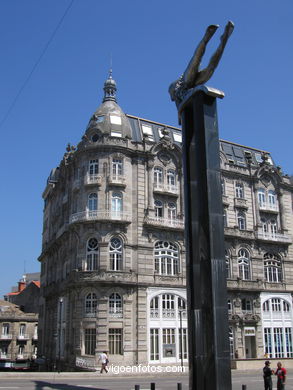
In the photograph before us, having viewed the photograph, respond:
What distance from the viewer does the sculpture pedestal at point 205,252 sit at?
1575cm

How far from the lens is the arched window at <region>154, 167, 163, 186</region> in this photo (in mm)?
43569

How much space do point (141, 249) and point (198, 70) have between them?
23442 millimetres

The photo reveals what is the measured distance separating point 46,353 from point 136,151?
26.4m

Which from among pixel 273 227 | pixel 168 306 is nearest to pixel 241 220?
pixel 273 227

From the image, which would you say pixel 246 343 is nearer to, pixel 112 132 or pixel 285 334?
pixel 285 334

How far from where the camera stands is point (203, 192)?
17484 mm

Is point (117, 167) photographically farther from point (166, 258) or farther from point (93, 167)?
point (166, 258)

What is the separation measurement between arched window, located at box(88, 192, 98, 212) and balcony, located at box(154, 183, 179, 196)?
6011 millimetres

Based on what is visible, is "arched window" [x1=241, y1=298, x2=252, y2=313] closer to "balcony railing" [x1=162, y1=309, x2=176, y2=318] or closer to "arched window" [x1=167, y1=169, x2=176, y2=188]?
"balcony railing" [x1=162, y1=309, x2=176, y2=318]

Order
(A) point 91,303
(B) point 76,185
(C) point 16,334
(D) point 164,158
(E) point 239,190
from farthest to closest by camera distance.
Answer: (C) point 16,334 → (E) point 239,190 → (D) point 164,158 → (B) point 76,185 → (A) point 91,303

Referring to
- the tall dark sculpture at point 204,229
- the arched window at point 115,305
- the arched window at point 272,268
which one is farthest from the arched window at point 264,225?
the tall dark sculpture at point 204,229

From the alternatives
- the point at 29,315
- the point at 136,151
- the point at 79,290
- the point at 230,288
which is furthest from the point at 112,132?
the point at 29,315

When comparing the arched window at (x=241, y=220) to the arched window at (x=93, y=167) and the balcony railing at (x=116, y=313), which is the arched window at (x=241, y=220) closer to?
the arched window at (x=93, y=167)

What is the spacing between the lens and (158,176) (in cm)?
4388
